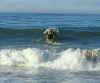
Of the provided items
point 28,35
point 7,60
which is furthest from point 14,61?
point 28,35

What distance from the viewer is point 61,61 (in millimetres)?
12266

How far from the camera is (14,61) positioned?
12.5 meters

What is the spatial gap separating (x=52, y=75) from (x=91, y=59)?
289 cm

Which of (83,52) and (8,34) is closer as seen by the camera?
(83,52)

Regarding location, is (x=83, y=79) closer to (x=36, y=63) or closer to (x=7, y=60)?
(x=36, y=63)

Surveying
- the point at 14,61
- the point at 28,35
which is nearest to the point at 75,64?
the point at 14,61

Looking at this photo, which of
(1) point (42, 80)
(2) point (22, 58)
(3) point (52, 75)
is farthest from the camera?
(2) point (22, 58)

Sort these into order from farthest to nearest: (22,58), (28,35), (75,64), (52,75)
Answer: (28,35)
(22,58)
(75,64)
(52,75)

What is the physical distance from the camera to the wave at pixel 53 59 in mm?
11841

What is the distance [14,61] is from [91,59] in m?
3.16

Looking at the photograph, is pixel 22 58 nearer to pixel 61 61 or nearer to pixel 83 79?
pixel 61 61

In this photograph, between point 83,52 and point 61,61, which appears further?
point 83,52

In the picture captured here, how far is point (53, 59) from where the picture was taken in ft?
41.3

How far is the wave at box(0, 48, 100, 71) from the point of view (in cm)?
1184
